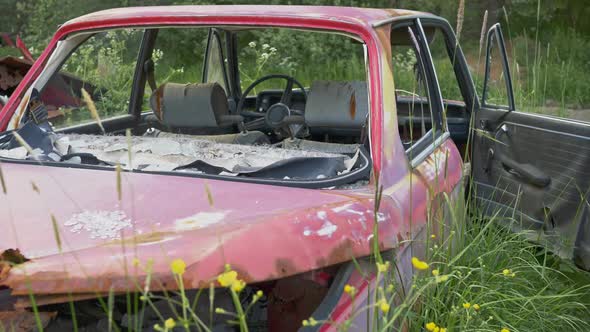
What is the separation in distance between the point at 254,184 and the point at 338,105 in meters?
0.97

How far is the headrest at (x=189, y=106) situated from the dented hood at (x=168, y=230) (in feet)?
3.71

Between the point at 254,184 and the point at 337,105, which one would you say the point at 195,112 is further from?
the point at 254,184

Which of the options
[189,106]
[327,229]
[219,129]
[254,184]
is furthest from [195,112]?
[327,229]

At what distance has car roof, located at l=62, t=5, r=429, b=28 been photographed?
300 centimetres

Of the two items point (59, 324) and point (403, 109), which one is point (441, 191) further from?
point (403, 109)

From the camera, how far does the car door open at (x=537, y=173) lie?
139 inches

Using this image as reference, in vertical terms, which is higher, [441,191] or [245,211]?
[245,211]

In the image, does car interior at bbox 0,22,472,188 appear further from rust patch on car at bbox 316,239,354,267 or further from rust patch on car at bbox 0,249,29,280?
rust patch on car at bbox 316,239,354,267

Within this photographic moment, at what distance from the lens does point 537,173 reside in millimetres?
3777

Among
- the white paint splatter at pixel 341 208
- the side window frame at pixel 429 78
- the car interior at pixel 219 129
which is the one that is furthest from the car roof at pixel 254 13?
the white paint splatter at pixel 341 208

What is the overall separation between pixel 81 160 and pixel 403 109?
291 cm

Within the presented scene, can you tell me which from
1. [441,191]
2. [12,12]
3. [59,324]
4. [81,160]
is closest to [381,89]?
[441,191]

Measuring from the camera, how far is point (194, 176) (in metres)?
2.58

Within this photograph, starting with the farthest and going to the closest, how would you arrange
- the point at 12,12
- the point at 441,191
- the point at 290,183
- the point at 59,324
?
the point at 12,12 → the point at 441,191 → the point at 290,183 → the point at 59,324
